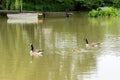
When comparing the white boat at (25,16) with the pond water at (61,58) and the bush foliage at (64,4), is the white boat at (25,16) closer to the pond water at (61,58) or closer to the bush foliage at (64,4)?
the bush foliage at (64,4)

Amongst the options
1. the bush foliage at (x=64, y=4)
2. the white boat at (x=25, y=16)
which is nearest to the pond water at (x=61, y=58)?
the white boat at (x=25, y=16)

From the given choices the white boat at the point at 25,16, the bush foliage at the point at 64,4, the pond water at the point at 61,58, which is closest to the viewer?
the pond water at the point at 61,58

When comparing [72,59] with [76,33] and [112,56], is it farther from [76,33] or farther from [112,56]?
[76,33]

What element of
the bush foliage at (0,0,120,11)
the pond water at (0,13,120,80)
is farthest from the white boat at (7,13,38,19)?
the pond water at (0,13,120,80)

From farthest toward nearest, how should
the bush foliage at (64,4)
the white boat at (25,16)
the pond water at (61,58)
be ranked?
the bush foliage at (64,4), the white boat at (25,16), the pond water at (61,58)

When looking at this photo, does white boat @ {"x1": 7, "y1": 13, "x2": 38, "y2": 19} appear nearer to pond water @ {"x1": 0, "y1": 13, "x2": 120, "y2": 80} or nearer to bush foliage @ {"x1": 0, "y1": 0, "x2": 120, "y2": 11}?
bush foliage @ {"x1": 0, "y1": 0, "x2": 120, "y2": 11}

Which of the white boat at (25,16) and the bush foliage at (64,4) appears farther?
the bush foliage at (64,4)

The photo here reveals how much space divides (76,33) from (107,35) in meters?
2.69

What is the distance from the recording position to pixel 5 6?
46.8 meters

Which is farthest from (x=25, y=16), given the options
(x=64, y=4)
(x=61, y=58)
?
(x=61, y=58)

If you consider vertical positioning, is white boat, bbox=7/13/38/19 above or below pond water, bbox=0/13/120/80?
below

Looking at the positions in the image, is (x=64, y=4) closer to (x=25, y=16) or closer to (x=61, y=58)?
(x=25, y=16)

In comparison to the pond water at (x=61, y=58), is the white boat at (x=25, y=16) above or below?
below

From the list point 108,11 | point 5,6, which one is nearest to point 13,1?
point 5,6
